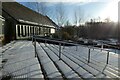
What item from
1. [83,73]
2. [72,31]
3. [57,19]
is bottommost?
[83,73]

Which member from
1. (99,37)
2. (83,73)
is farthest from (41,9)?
(83,73)

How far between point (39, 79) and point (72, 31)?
23.1 metres

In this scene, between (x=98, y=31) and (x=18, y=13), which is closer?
(x=18, y=13)

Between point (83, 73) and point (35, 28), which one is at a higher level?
point (35, 28)

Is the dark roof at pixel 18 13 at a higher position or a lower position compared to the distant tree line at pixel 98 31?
higher

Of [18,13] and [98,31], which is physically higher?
[18,13]

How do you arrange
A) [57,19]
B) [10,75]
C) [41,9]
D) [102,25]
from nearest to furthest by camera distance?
1. [10,75]
2. [41,9]
3. [57,19]
4. [102,25]

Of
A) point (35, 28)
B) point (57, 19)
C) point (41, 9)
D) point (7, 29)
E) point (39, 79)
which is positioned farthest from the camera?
point (57, 19)

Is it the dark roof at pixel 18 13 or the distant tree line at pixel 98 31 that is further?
the distant tree line at pixel 98 31

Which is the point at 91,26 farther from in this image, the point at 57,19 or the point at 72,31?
the point at 72,31

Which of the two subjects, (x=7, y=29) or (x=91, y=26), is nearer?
(x=7, y=29)

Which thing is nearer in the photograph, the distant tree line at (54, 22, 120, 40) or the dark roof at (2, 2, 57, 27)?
the dark roof at (2, 2, 57, 27)

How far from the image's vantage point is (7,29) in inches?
767

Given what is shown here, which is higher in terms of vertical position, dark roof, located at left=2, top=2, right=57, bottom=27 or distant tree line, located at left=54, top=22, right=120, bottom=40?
dark roof, located at left=2, top=2, right=57, bottom=27
